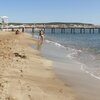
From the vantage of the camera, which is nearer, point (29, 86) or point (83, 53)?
point (29, 86)

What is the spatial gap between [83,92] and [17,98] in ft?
7.81

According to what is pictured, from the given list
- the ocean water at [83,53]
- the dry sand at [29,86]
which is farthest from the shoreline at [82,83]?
the ocean water at [83,53]

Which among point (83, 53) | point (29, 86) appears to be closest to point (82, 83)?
point (29, 86)

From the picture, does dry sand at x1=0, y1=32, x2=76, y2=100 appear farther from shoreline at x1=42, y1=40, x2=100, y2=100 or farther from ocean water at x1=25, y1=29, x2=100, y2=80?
ocean water at x1=25, y1=29, x2=100, y2=80

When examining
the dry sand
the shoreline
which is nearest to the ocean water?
the shoreline

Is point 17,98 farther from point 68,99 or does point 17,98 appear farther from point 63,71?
point 63,71

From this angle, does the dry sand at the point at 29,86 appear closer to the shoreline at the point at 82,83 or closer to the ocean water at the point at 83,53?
the shoreline at the point at 82,83

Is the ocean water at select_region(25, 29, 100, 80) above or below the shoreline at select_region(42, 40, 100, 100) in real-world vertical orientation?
below

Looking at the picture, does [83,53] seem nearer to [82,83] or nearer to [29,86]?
[82,83]

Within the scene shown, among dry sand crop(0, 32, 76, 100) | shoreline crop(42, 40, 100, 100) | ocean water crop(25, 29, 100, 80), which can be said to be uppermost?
dry sand crop(0, 32, 76, 100)

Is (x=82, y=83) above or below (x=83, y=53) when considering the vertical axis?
above

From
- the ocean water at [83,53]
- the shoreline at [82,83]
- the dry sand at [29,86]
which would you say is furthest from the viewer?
the ocean water at [83,53]

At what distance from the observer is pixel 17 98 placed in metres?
7.71

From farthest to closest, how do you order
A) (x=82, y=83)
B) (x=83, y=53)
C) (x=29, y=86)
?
(x=83, y=53) → (x=82, y=83) → (x=29, y=86)
